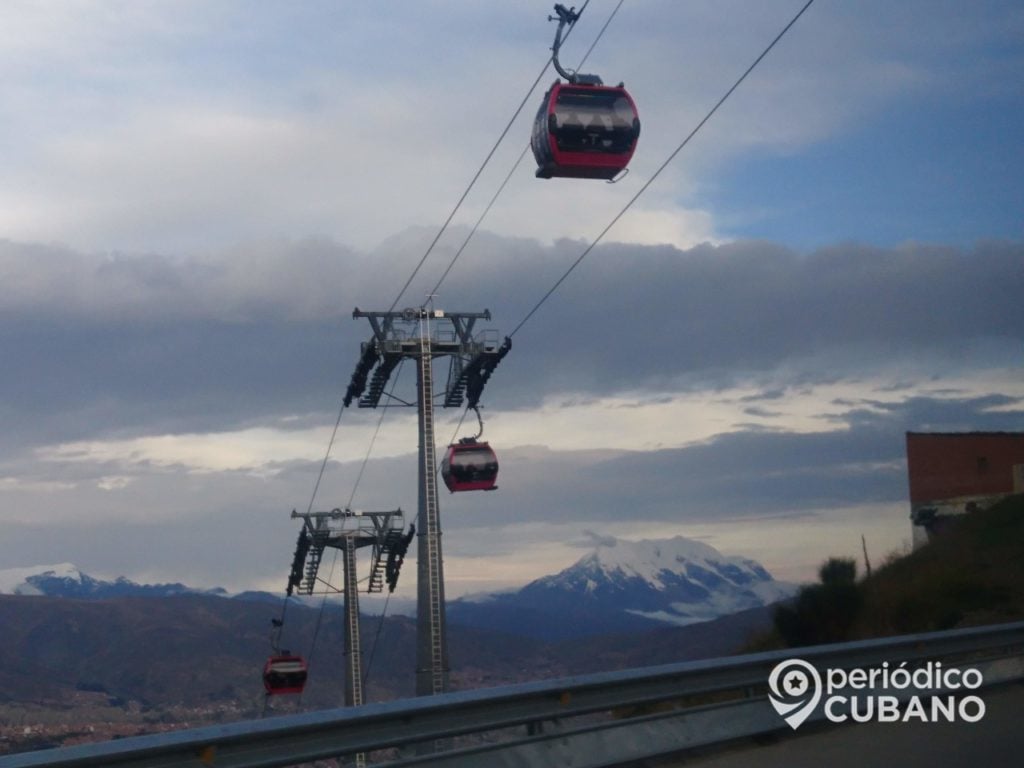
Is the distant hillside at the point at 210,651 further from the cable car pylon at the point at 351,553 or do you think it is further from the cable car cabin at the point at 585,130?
the cable car cabin at the point at 585,130

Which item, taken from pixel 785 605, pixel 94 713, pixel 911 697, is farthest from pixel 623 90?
pixel 94 713

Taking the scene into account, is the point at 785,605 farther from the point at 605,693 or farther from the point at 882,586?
the point at 605,693

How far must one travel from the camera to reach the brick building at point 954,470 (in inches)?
1965

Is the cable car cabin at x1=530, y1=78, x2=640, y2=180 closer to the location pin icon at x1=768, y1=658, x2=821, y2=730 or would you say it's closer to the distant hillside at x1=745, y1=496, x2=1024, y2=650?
the location pin icon at x1=768, y1=658, x2=821, y2=730

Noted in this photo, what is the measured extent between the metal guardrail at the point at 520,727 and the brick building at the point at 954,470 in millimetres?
37858

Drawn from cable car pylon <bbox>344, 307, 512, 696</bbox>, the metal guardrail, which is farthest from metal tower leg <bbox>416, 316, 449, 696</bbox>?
the metal guardrail

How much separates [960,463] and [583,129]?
119ft

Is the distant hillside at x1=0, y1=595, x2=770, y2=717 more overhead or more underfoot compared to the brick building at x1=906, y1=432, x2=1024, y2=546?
more underfoot

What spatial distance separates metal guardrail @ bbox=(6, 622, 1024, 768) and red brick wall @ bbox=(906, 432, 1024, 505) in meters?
38.0

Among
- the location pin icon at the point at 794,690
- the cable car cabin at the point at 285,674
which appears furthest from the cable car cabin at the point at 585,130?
the cable car cabin at the point at 285,674

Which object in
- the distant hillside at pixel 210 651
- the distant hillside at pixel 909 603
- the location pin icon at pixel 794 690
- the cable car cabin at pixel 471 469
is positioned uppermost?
the cable car cabin at pixel 471 469

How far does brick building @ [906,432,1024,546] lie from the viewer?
49.9m

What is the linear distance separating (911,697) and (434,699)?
250 inches

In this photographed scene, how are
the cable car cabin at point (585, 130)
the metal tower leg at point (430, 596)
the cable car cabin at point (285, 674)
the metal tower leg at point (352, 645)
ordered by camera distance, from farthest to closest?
the cable car cabin at point (285, 674) → the metal tower leg at point (352, 645) → the metal tower leg at point (430, 596) → the cable car cabin at point (585, 130)
